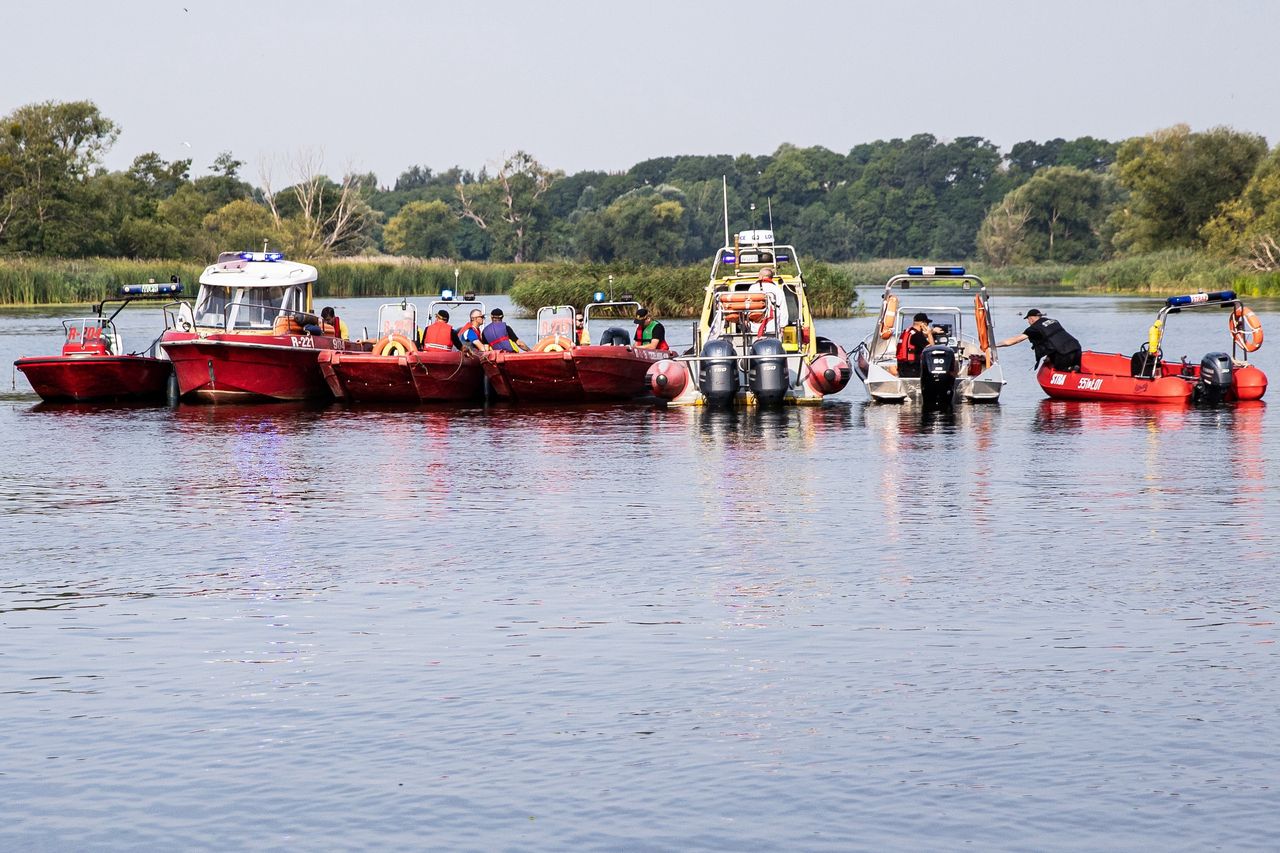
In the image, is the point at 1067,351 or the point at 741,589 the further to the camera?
the point at 1067,351

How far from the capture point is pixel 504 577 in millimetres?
13219

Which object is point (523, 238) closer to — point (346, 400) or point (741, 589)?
point (346, 400)

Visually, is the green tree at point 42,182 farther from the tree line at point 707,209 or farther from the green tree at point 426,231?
the green tree at point 426,231

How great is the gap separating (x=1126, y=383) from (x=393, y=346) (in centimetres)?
1228

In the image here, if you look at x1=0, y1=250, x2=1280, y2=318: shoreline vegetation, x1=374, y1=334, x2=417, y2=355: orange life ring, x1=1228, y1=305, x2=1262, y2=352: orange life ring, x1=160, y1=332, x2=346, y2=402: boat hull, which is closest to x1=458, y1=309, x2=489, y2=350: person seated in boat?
x1=374, y1=334, x2=417, y2=355: orange life ring

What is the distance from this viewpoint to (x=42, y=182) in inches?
3851

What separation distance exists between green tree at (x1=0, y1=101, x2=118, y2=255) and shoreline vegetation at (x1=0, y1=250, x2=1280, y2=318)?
383 cm

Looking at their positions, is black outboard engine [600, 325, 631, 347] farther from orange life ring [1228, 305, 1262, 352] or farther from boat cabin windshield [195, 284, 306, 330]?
orange life ring [1228, 305, 1262, 352]

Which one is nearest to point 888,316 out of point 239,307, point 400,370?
point 400,370

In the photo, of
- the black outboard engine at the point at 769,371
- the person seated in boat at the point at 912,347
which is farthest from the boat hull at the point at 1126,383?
the black outboard engine at the point at 769,371

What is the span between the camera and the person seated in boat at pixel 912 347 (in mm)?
29469

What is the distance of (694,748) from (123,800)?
259cm

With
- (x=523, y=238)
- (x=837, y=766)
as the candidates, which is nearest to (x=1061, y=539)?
(x=837, y=766)

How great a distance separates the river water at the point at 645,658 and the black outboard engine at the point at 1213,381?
27.1 feet
